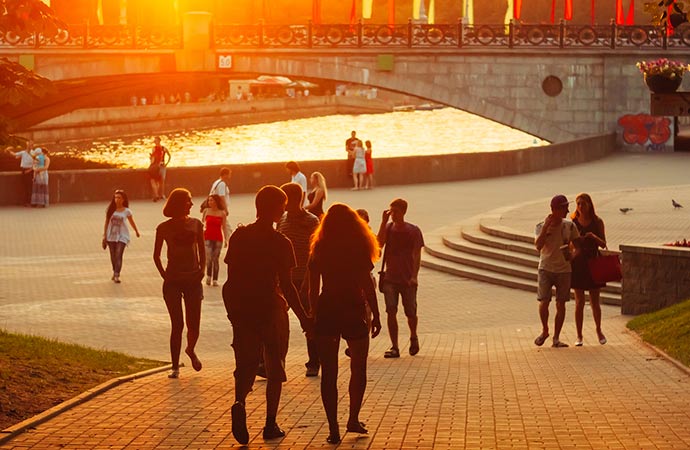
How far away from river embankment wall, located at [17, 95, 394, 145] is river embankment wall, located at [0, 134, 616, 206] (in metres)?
30.4

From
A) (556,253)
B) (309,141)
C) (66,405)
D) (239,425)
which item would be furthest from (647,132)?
(239,425)

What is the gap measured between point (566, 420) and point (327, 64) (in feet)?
143

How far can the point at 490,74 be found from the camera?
5162 centimetres

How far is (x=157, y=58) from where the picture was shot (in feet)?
177

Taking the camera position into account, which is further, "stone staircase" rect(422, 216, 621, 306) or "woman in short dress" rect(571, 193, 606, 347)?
"stone staircase" rect(422, 216, 621, 306)

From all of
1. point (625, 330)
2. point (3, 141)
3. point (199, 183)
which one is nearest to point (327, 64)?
point (199, 183)

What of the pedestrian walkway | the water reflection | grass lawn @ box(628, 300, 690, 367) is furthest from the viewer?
the water reflection

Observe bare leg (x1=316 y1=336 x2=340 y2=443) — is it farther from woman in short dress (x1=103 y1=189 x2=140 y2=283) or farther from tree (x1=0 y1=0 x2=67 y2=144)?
woman in short dress (x1=103 y1=189 x2=140 y2=283)

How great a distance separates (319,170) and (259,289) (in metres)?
26.5

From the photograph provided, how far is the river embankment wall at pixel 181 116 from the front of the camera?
71.6 m

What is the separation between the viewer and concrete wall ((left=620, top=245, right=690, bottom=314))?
16.5 m

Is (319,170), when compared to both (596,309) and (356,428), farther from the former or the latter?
(356,428)

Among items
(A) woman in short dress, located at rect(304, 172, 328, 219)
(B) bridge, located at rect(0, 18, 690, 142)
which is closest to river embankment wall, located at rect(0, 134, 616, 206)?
(B) bridge, located at rect(0, 18, 690, 142)

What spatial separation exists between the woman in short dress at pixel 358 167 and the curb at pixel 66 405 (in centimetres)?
2201
